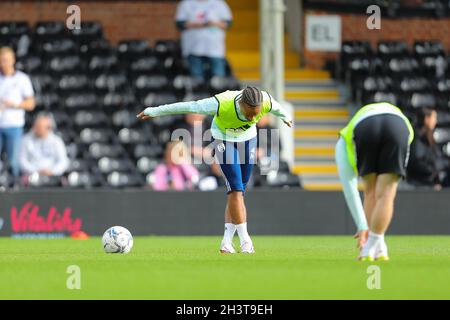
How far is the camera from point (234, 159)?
15438 mm

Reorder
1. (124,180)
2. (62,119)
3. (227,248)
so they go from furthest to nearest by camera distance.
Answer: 1. (62,119)
2. (124,180)
3. (227,248)

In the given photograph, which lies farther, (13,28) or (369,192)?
(13,28)

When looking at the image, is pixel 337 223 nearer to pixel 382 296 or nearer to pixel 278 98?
pixel 278 98

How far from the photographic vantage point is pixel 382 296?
1112 centimetres

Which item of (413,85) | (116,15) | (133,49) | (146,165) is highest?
(116,15)

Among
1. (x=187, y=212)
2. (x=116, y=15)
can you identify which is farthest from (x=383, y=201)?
(x=116, y=15)

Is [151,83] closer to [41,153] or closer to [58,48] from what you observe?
[58,48]

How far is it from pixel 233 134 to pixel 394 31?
1492 centimetres

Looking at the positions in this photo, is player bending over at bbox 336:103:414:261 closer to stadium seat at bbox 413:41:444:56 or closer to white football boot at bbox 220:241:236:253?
white football boot at bbox 220:241:236:253

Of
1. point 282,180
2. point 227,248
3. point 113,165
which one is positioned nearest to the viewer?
point 227,248

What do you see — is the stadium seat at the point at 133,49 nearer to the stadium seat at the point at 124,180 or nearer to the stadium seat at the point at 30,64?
the stadium seat at the point at 30,64

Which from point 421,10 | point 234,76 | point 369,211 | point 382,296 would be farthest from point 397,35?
point 382,296
